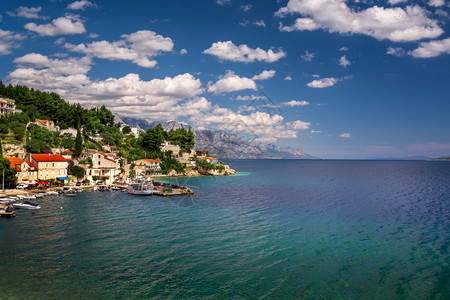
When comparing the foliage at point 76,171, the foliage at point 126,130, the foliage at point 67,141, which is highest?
the foliage at point 126,130

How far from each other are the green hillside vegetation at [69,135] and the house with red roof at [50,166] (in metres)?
9.77

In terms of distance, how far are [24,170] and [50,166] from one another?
4.81 metres

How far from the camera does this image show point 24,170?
56.3 meters

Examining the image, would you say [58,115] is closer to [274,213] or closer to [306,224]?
[274,213]

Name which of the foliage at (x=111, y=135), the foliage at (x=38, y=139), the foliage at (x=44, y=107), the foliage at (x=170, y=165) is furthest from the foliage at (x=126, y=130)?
the foliage at (x=38, y=139)

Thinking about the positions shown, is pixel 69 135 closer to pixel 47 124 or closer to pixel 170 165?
pixel 47 124

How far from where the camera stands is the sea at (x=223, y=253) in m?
17.6

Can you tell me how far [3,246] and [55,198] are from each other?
26540 millimetres

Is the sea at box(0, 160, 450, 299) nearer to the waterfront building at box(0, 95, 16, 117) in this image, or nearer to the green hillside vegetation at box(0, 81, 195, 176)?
the green hillside vegetation at box(0, 81, 195, 176)

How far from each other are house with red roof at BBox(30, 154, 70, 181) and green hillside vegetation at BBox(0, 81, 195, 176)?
977 cm

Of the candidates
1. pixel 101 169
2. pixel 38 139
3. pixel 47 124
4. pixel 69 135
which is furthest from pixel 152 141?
pixel 38 139

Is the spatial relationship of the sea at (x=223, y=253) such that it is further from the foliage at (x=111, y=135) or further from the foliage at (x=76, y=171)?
the foliage at (x=111, y=135)

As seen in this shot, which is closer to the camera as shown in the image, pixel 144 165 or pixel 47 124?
pixel 47 124

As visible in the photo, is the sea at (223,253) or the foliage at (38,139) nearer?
the sea at (223,253)
